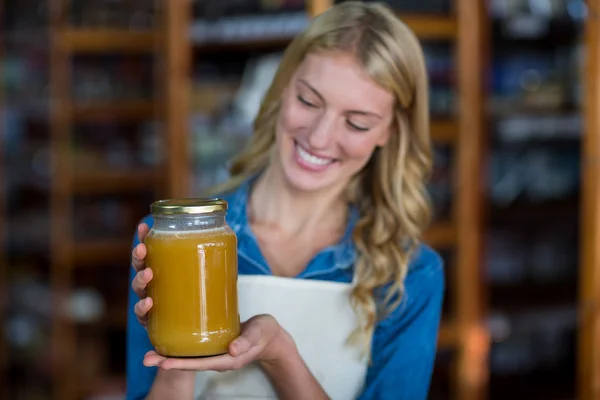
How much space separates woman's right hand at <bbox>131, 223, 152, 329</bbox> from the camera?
1235 millimetres

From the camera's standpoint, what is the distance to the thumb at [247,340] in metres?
1.25

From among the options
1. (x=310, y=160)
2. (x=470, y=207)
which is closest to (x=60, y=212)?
(x=470, y=207)

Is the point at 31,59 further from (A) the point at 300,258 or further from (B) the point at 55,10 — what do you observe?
(A) the point at 300,258

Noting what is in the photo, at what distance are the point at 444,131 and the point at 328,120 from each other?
5.91 ft

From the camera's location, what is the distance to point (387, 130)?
A: 1635 mm

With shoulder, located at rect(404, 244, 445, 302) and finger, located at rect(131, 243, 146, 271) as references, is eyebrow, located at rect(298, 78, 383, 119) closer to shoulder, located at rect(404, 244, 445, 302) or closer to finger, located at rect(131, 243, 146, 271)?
shoulder, located at rect(404, 244, 445, 302)

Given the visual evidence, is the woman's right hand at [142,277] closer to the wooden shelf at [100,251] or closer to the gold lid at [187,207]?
the gold lid at [187,207]

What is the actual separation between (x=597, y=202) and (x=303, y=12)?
135 centimetres

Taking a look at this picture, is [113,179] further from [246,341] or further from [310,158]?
[246,341]

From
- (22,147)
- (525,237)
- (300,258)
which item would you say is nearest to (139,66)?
(22,147)

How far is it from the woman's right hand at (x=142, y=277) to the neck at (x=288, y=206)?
399 millimetres

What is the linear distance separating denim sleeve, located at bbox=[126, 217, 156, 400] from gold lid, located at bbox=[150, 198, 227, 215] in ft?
1.12

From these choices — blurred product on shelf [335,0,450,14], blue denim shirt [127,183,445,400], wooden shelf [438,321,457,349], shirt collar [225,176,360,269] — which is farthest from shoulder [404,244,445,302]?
blurred product on shelf [335,0,450,14]

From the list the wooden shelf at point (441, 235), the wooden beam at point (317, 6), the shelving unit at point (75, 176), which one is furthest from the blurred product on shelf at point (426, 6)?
the shelving unit at point (75, 176)
